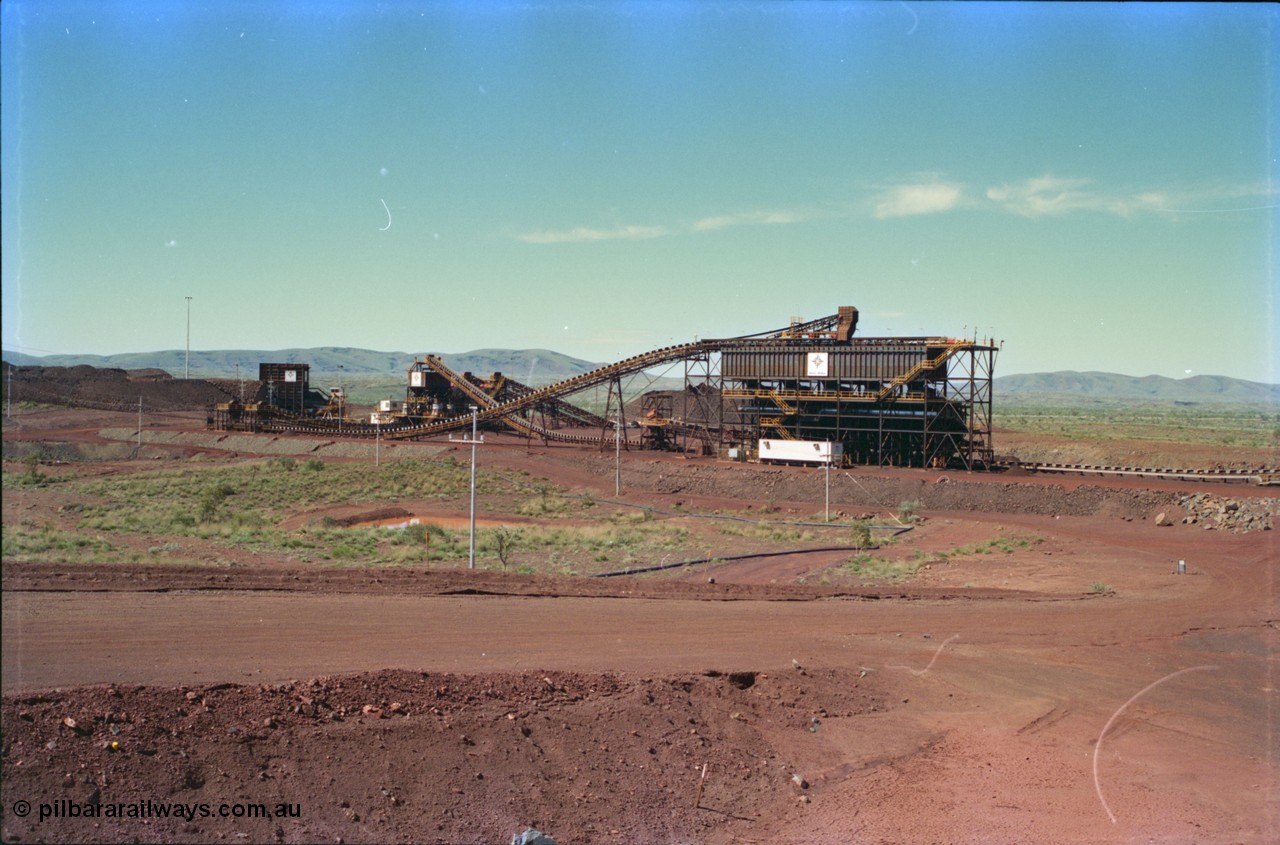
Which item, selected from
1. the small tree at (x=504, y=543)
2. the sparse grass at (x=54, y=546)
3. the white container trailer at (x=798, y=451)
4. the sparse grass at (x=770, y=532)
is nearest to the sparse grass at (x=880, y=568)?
the sparse grass at (x=770, y=532)

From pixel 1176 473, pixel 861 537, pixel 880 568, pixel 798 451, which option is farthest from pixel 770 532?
pixel 1176 473

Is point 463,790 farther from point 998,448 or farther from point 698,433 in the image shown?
point 998,448

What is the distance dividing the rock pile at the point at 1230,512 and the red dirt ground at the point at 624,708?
50.9 ft

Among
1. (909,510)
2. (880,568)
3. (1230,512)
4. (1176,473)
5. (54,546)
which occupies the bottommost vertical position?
(880,568)

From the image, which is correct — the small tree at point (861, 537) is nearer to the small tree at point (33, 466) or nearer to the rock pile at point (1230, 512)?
the rock pile at point (1230, 512)

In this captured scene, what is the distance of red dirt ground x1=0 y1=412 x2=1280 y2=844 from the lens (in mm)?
10258

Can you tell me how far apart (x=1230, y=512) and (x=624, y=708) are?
Answer: 122ft

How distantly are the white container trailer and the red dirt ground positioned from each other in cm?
3421

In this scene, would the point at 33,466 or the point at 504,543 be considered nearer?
the point at 504,543

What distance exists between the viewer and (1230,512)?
40219 mm

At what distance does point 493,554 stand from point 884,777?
852 inches

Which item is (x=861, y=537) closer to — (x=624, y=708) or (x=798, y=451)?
(x=798, y=451)

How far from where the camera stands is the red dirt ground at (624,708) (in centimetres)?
1026

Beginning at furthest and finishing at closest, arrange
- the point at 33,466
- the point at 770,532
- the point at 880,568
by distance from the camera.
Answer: the point at 33,466 < the point at 770,532 < the point at 880,568
